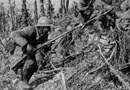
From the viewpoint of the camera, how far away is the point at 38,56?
6.40 m

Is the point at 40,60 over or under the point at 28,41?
under

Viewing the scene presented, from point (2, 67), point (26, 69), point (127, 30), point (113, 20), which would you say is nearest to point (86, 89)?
point (127, 30)

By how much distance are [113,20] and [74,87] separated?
1858 millimetres

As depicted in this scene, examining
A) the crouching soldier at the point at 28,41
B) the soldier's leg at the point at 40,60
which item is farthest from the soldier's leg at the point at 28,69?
the soldier's leg at the point at 40,60

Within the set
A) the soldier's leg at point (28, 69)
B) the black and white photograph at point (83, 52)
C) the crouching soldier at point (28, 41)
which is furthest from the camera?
the soldier's leg at point (28, 69)

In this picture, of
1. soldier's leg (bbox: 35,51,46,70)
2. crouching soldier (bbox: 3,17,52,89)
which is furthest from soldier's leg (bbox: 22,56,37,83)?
soldier's leg (bbox: 35,51,46,70)

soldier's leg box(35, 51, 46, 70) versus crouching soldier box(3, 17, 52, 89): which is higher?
crouching soldier box(3, 17, 52, 89)

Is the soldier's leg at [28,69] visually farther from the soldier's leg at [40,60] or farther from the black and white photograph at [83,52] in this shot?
the soldier's leg at [40,60]

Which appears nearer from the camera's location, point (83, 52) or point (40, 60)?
point (83, 52)

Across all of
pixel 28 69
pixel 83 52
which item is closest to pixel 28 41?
pixel 28 69

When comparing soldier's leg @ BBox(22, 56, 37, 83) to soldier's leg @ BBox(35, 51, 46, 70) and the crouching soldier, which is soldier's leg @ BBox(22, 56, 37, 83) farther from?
soldier's leg @ BBox(35, 51, 46, 70)

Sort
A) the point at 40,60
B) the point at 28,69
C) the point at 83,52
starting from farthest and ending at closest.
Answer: the point at 40,60 → the point at 28,69 → the point at 83,52

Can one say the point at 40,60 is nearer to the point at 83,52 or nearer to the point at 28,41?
the point at 28,41

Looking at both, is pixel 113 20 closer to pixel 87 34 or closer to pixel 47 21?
pixel 87 34
